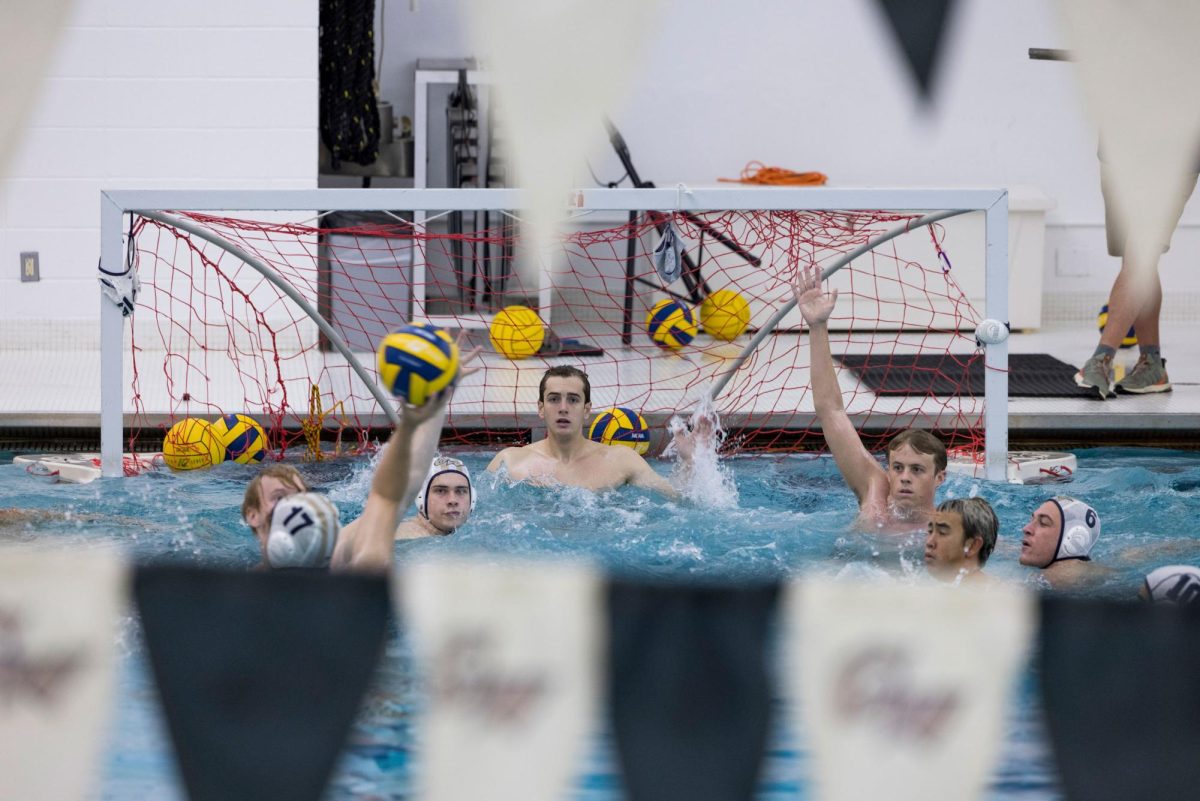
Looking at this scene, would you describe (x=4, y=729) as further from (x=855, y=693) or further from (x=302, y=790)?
(x=855, y=693)

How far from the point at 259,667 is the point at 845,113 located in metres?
8.32

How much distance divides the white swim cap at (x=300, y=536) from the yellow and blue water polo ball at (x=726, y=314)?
5.26m

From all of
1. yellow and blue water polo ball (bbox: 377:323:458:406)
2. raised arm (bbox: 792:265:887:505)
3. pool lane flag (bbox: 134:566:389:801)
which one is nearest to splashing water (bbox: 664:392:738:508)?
raised arm (bbox: 792:265:887:505)

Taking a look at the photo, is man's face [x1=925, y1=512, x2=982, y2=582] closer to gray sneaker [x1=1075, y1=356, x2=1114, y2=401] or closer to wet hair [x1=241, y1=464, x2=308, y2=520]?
wet hair [x1=241, y1=464, x2=308, y2=520]

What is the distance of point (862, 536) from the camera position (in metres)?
4.54

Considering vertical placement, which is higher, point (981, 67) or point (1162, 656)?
point (981, 67)

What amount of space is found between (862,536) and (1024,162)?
5745 mm

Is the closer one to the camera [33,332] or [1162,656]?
[1162,656]

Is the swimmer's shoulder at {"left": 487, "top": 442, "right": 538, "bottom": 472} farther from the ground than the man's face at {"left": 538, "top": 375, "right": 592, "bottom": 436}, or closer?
closer

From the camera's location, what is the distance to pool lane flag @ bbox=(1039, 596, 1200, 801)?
1.54 m

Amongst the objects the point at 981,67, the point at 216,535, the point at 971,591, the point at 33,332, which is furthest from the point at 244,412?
the point at 981,67

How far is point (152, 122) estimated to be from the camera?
24.6ft

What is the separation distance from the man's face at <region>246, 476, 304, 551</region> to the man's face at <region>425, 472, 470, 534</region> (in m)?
1.08

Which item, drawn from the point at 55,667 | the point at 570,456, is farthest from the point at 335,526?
the point at 570,456
